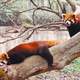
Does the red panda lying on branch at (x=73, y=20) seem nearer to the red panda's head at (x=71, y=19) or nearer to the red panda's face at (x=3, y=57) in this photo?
the red panda's head at (x=71, y=19)

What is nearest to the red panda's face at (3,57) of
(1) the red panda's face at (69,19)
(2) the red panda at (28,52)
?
(2) the red panda at (28,52)

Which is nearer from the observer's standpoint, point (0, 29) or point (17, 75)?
point (17, 75)

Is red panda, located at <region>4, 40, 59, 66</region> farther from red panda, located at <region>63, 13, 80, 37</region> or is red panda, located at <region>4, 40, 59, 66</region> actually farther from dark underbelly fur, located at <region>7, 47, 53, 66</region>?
red panda, located at <region>63, 13, 80, 37</region>

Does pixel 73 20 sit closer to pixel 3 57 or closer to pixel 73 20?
pixel 73 20

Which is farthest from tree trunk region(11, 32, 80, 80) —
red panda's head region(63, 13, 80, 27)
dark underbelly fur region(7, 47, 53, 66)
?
red panda's head region(63, 13, 80, 27)

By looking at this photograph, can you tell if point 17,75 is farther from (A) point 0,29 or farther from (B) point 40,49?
(A) point 0,29

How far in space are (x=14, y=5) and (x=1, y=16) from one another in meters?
0.33

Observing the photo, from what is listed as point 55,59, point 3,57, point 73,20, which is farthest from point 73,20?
point 3,57

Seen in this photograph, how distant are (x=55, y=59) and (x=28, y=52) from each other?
166mm

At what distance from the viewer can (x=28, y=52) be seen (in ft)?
5.49

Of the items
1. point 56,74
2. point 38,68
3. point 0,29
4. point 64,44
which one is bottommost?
point 56,74

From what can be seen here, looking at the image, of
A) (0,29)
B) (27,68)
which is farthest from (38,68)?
(0,29)

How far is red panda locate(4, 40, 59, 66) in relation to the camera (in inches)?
64.3

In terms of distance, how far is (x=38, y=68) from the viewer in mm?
1592
